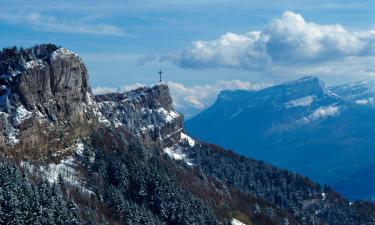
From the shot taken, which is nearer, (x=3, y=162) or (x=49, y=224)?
(x=49, y=224)

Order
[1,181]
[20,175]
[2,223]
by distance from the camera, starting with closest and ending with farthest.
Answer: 1. [2,223]
2. [1,181]
3. [20,175]

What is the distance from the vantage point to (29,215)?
16000cm

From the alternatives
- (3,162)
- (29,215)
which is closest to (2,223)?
(29,215)

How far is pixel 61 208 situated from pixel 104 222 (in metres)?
23.2

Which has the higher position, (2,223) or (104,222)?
(2,223)

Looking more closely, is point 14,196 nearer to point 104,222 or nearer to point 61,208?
point 61,208

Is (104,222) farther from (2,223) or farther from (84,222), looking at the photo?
(2,223)

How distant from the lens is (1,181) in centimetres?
16938

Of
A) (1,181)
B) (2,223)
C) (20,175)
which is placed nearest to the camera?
(2,223)

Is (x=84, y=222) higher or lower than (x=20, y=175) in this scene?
lower

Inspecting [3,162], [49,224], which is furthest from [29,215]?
[3,162]

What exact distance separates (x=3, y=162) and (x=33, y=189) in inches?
722

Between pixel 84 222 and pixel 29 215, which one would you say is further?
pixel 84 222

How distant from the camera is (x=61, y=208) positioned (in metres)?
174
